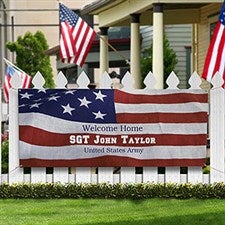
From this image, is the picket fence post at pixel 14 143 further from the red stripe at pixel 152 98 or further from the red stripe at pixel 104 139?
the red stripe at pixel 152 98

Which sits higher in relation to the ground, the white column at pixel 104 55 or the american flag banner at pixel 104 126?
the white column at pixel 104 55

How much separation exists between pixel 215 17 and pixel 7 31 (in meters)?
41.9

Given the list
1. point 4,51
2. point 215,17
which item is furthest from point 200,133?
point 4,51

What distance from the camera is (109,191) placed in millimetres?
11141

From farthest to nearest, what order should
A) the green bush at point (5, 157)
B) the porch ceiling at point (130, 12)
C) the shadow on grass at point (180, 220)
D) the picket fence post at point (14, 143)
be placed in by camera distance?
the porch ceiling at point (130, 12) < the green bush at point (5, 157) < the picket fence post at point (14, 143) < the shadow on grass at point (180, 220)

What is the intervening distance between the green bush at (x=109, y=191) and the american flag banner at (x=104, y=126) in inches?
12.8

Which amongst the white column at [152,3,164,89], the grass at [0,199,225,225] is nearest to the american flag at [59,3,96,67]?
the white column at [152,3,164,89]

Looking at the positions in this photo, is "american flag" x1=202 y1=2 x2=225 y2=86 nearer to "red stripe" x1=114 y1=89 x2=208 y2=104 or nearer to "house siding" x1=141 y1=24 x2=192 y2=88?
"red stripe" x1=114 y1=89 x2=208 y2=104

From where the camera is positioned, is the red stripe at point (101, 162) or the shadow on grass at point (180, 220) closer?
the shadow on grass at point (180, 220)

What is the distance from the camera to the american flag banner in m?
11.4

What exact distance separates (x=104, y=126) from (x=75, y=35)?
11662 mm

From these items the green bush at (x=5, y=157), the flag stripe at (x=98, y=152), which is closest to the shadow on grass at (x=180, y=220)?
the flag stripe at (x=98, y=152)

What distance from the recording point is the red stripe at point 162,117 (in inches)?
449

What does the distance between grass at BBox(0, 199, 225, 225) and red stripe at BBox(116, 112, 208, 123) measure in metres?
0.98
